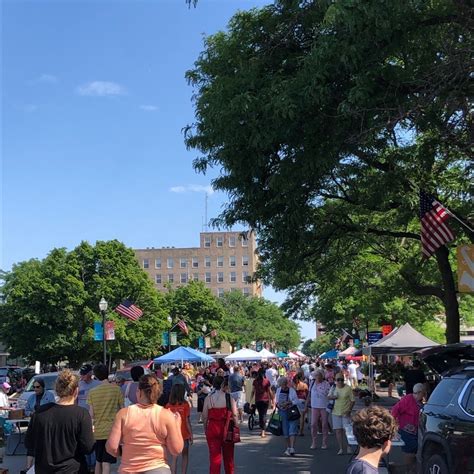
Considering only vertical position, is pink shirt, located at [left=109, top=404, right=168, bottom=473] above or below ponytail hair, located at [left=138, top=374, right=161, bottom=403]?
below

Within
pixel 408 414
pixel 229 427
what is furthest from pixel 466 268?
pixel 229 427

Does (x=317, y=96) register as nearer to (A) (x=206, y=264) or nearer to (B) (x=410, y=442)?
(B) (x=410, y=442)

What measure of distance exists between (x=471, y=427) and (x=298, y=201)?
6.49 metres

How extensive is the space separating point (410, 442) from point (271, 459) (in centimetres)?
366

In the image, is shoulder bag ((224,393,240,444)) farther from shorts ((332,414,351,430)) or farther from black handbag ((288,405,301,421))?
shorts ((332,414,351,430))

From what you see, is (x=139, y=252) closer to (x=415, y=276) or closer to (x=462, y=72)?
(x=415, y=276)

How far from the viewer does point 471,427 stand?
24.2 ft

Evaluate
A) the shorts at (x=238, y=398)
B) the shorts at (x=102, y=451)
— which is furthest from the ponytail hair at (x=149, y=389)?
the shorts at (x=238, y=398)

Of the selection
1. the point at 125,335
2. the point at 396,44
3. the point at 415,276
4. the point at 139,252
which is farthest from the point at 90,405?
the point at 139,252

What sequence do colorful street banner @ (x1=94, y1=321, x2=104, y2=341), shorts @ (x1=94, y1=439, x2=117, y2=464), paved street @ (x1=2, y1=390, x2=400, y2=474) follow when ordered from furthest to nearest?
colorful street banner @ (x1=94, y1=321, x2=104, y2=341), paved street @ (x1=2, y1=390, x2=400, y2=474), shorts @ (x1=94, y1=439, x2=117, y2=464)

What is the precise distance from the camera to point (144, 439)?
5191 millimetres

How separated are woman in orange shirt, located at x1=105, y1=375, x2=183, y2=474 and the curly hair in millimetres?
1981

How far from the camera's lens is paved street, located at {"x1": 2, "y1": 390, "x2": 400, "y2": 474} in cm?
1122

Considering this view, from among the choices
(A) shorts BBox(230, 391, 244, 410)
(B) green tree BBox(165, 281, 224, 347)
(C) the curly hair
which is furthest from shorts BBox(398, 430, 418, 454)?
(B) green tree BBox(165, 281, 224, 347)
